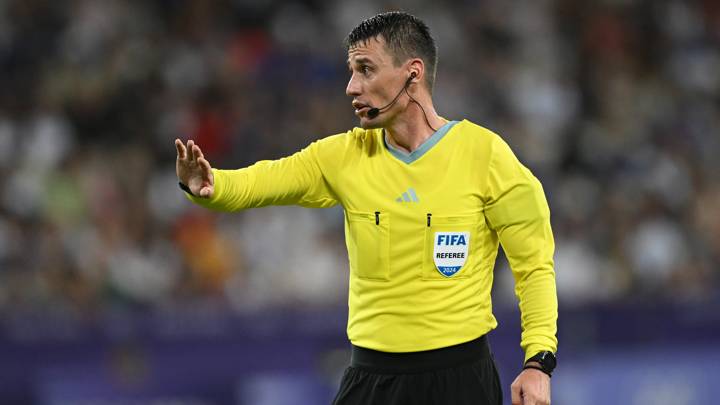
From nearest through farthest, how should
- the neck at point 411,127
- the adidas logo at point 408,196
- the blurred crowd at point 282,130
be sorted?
the adidas logo at point 408,196 < the neck at point 411,127 < the blurred crowd at point 282,130

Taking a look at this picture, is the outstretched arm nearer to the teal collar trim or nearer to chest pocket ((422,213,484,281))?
the teal collar trim

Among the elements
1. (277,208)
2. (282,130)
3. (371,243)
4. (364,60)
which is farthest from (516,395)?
(282,130)

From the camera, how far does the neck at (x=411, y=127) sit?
15.7ft

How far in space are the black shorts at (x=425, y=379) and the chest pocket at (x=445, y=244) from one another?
278 millimetres

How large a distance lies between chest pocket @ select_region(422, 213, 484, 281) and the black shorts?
278 mm

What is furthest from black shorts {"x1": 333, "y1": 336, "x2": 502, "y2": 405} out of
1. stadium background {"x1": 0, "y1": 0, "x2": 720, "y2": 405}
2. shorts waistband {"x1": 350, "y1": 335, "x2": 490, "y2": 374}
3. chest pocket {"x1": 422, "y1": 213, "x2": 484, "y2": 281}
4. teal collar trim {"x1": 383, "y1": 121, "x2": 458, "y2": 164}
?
stadium background {"x1": 0, "y1": 0, "x2": 720, "y2": 405}

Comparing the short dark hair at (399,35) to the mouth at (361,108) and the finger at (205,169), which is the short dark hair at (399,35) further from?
the finger at (205,169)

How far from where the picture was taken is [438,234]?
4.64 meters

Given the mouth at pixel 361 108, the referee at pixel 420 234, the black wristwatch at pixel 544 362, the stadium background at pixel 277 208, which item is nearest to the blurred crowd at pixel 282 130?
the stadium background at pixel 277 208

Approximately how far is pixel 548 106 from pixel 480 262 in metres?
7.56

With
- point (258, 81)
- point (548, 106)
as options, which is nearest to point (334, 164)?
point (258, 81)

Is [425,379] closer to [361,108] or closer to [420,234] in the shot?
[420,234]

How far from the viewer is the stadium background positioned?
8945 millimetres

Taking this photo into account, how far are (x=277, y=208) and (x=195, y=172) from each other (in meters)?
5.75
